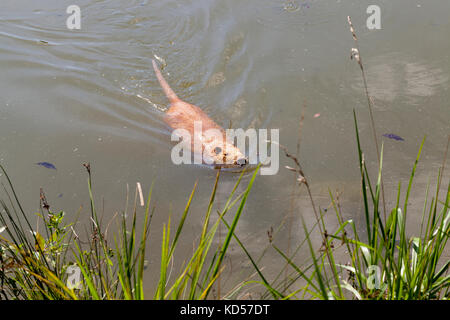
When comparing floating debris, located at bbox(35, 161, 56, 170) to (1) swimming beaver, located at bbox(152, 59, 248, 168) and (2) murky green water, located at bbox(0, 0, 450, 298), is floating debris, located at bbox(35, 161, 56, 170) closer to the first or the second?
(2) murky green water, located at bbox(0, 0, 450, 298)

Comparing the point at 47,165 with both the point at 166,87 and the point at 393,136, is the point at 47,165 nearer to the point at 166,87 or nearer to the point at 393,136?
the point at 166,87

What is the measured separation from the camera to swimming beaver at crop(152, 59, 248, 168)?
3.89 m

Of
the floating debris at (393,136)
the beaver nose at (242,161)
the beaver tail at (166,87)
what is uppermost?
the beaver tail at (166,87)

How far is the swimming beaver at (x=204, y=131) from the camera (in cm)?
389

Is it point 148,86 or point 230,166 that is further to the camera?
point 148,86

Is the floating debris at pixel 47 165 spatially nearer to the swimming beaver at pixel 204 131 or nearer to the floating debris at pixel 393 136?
the swimming beaver at pixel 204 131

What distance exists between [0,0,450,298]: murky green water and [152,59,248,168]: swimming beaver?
0.13 m

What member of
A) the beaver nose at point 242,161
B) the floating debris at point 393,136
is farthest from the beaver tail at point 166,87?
the floating debris at point 393,136

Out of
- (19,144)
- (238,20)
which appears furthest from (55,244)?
(238,20)

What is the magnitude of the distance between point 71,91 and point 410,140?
10.9 feet

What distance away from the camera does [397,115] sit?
4090 millimetres

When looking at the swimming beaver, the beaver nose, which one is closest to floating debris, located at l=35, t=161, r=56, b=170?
the swimming beaver

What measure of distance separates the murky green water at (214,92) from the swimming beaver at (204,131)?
13 cm
